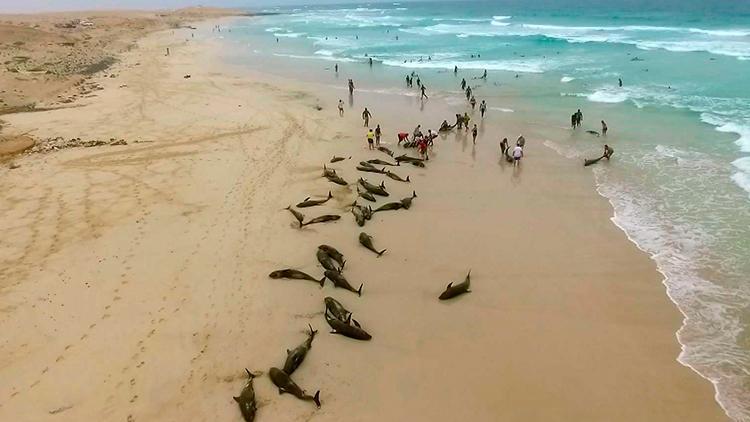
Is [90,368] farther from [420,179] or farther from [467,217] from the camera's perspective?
[420,179]

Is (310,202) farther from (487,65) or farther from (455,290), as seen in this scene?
(487,65)

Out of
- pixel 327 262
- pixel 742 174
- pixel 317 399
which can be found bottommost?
pixel 317 399

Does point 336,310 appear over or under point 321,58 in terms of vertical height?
under

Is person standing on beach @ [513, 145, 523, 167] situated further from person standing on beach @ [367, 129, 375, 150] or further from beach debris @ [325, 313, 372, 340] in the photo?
beach debris @ [325, 313, 372, 340]

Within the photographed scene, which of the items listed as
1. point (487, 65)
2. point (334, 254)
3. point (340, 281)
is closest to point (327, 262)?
point (334, 254)

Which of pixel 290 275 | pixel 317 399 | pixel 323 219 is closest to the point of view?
pixel 317 399
